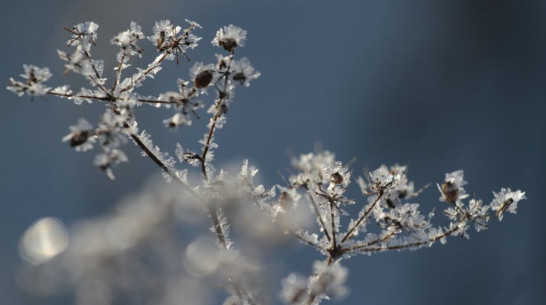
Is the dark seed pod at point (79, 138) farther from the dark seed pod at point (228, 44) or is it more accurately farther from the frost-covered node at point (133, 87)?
the dark seed pod at point (228, 44)

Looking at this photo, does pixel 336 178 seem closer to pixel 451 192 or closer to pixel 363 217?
pixel 363 217

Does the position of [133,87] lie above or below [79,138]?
above

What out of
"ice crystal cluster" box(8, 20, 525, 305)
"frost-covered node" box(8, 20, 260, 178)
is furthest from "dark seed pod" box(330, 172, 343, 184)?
"frost-covered node" box(8, 20, 260, 178)

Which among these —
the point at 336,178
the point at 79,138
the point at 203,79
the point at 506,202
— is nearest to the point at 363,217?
the point at 336,178

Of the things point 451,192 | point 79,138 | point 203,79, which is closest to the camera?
point 79,138

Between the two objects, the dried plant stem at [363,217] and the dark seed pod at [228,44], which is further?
the dried plant stem at [363,217]

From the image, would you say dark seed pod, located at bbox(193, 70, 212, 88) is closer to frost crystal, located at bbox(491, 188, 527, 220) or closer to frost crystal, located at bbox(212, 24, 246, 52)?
frost crystal, located at bbox(212, 24, 246, 52)

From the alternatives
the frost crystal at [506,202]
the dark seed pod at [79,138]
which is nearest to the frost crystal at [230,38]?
the dark seed pod at [79,138]
